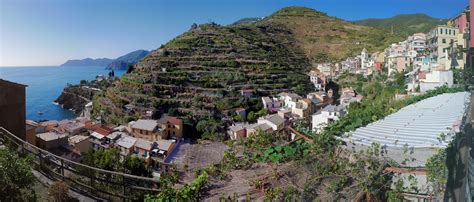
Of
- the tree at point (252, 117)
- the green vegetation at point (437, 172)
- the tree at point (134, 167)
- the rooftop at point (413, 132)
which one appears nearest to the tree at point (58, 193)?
the rooftop at point (413, 132)

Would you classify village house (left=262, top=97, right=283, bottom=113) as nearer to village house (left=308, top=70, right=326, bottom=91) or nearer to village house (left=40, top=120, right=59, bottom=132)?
village house (left=308, top=70, right=326, bottom=91)

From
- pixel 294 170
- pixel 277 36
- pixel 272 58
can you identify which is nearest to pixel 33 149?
pixel 294 170

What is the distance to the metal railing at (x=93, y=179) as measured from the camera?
Answer: 3064mm

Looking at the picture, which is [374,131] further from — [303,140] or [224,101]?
[224,101]

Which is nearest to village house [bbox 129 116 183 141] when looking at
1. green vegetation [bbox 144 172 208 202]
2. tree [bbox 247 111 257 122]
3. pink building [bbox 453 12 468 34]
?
tree [bbox 247 111 257 122]

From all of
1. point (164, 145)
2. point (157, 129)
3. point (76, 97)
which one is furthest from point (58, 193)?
point (76, 97)

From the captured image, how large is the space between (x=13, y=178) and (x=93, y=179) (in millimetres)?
753

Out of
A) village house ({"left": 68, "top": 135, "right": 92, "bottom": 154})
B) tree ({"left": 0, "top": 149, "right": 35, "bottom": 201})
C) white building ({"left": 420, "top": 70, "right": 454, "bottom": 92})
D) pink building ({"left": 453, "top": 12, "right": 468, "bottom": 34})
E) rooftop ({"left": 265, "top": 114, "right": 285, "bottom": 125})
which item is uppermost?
pink building ({"left": 453, "top": 12, "right": 468, "bottom": 34})

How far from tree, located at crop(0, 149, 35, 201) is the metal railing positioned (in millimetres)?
504

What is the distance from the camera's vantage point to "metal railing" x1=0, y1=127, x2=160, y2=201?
3064 millimetres

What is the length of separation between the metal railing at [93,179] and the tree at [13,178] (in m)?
0.50

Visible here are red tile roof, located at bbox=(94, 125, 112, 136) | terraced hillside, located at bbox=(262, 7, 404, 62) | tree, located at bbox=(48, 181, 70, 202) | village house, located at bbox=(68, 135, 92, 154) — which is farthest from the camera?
terraced hillside, located at bbox=(262, 7, 404, 62)

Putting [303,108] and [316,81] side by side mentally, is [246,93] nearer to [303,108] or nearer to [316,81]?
[303,108]

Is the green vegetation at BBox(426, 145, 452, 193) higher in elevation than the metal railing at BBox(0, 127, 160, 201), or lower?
higher
